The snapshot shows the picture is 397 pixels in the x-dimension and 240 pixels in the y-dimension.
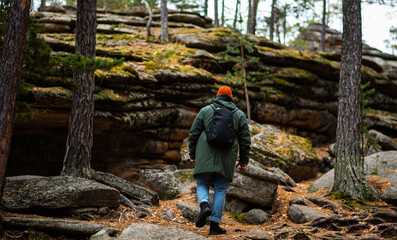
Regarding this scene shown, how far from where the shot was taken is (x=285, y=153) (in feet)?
39.5

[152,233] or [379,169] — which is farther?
[379,169]

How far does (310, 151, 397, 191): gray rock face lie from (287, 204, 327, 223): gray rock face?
3.34 m

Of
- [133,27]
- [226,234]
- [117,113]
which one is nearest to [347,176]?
[226,234]

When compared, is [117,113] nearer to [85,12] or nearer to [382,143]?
[85,12]

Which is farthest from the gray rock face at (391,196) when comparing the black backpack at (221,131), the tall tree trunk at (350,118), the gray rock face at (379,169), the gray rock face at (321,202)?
the black backpack at (221,131)

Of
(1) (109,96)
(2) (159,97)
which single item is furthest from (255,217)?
(2) (159,97)

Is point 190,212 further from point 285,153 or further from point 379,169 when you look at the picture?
point 379,169

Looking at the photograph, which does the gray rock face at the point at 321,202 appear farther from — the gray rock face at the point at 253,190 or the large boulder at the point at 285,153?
the large boulder at the point at 285,153

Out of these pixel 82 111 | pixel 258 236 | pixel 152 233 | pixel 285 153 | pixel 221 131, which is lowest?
pixel 258 236

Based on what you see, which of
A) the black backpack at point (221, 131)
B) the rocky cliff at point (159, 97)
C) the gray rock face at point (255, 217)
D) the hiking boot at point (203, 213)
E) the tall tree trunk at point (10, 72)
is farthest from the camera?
the rocky cliff at point (159, 97)

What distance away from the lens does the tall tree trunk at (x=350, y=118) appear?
8.24 metres

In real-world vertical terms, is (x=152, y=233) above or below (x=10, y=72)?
below

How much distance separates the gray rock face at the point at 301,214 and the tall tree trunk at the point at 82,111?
504 cm

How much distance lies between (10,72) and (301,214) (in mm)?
6362
